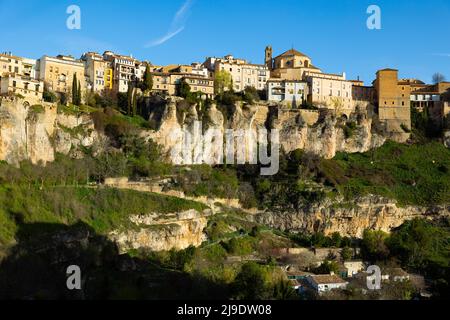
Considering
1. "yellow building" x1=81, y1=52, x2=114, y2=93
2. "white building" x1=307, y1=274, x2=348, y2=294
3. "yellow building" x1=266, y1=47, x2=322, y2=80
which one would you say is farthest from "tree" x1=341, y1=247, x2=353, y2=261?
"yellow building" x1=81, y1=52, x2=114, y2=93

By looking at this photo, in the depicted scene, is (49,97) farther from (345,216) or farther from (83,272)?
(345,216)

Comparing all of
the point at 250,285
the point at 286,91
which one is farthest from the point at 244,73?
the point at 250,285

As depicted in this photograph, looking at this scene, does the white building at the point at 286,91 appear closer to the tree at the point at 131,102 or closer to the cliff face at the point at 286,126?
the cliff face at the point at 286,126

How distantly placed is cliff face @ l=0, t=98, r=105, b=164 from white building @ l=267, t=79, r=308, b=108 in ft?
65.5

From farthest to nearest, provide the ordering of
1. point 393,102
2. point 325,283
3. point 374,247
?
point 393,102 < point 374,247 < point 325,283

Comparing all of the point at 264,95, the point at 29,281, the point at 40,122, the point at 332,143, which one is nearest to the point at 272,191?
the point at 332,143

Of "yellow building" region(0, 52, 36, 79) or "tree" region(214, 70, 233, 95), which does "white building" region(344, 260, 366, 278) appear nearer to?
"tree" region(214, 70, 233, 95)

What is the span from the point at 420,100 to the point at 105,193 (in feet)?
131

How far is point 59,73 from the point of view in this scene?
61812mm

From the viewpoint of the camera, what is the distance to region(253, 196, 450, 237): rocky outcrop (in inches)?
2239

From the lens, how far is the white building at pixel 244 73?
232 feet

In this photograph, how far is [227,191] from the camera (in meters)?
56.8

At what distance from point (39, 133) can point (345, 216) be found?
84.1 ft

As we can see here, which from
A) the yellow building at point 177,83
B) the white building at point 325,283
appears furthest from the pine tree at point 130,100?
the white building at point 325,283
